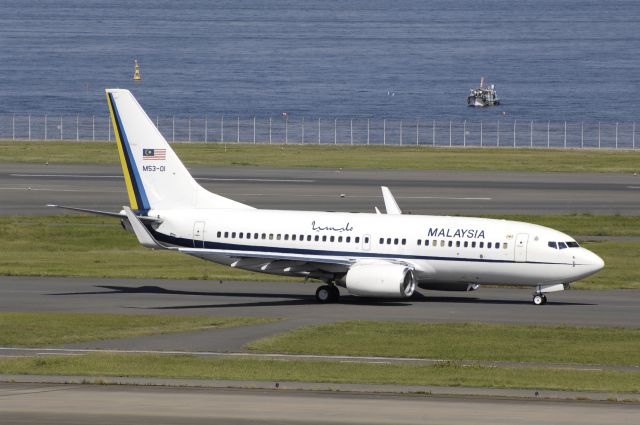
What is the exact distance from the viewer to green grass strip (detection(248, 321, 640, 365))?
45.2 metres

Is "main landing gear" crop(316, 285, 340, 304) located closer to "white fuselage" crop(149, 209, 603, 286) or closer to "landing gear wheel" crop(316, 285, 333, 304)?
"landing gear wheel" crop(316, 285, 333, 304)

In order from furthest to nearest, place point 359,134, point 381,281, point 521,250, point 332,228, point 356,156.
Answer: point 359,134
point 356,156
point 332,228
point 521,250
point 381,281

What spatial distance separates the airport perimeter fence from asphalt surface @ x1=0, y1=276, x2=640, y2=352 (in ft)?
328

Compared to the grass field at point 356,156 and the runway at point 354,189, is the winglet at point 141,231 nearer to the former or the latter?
the runway at point 354,189

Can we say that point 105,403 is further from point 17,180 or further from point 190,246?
point 17,180

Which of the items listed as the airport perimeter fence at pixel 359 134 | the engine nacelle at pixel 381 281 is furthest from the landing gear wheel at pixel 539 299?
the airport perimeter fence at pixel 359 134

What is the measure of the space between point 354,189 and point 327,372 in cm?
6224

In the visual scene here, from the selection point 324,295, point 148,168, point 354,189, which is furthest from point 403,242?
point 354,189

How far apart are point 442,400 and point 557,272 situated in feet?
72.4

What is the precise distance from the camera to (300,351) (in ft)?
152

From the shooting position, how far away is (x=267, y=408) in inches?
1382

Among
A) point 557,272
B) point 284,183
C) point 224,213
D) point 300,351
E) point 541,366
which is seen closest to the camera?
point 541,366

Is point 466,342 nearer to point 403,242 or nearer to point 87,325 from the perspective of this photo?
point 403,242

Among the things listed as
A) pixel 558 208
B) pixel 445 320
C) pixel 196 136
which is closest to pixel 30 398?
pixel 445 320
